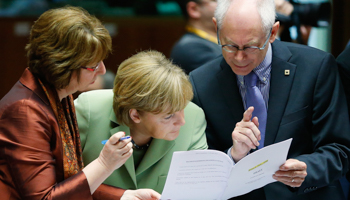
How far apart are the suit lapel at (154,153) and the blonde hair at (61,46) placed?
555 mm

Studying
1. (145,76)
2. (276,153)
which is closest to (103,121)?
(145,76)

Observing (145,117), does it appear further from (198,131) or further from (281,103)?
(281,103)

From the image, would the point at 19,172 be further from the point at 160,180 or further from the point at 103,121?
the point at 160,180

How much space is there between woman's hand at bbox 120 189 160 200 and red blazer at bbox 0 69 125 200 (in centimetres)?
26

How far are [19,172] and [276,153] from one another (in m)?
1.04

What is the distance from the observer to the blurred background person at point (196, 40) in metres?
2.88

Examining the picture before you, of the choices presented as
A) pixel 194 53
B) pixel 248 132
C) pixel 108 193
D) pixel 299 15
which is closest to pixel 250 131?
pixel 248 132

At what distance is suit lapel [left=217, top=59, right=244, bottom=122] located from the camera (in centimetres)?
223

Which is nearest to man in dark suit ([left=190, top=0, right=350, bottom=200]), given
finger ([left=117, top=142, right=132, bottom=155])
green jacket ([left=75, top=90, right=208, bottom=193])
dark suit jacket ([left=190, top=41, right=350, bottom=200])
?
dark suit jacket ([left=190, top=41, right=350, bottom=200])

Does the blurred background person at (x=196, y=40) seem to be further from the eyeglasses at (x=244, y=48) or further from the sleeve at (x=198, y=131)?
the eyeglasses at (x=244, y=48)

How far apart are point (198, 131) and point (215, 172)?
371 mm

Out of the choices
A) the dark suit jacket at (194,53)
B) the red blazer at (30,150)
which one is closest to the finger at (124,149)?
the red blazer at (30,150)

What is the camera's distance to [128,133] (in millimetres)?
2195

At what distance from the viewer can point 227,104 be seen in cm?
225
